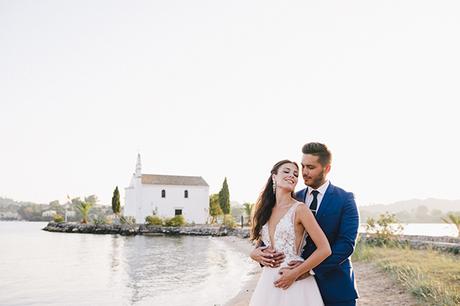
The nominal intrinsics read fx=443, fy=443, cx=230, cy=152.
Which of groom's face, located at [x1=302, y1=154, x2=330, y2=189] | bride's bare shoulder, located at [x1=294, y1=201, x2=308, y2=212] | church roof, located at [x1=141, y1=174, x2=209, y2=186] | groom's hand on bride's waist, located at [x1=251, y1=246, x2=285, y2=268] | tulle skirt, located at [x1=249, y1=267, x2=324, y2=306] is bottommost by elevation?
tulle skirt, located at [x1=249, y1=267, x2=324, y2=306]

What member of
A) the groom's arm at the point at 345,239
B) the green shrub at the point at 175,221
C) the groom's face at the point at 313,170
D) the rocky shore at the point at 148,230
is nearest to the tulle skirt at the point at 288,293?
the groom's arm at the point at 345,239

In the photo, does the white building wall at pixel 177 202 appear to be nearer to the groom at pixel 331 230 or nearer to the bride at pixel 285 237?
the bride at pixel 285 237

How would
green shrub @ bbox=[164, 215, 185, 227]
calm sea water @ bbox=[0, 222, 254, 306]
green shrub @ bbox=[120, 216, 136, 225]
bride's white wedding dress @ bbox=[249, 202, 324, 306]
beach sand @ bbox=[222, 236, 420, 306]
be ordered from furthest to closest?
green shrub @ bbox=[120, 216, 136, 225], green shrub @ bbox=[164, 215, 185, 227], calm sea water @ bbox=[0, 222, 254, 306], beach sand @ bbox=[222, 236, 420, 306], bride's white wedding dress @ bbox=[249, 202, 324, 306]

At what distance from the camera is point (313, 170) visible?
3.22m

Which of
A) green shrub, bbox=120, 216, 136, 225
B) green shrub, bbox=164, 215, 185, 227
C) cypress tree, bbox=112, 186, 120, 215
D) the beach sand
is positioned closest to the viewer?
the beach sand

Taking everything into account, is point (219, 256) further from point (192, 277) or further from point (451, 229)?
point (451, 229)

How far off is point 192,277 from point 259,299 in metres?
13.4

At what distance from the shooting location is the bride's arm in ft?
9.79

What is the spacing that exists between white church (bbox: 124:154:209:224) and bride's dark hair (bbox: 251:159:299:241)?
168ft

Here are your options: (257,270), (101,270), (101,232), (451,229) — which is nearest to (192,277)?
(257,270)

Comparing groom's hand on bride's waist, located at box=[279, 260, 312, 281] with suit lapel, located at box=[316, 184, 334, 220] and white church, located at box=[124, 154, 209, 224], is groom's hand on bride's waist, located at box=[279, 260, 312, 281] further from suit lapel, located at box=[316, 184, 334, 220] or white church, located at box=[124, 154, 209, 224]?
white church, located at box=[124, 154, 209, 224]

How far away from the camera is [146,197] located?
5388 centimetres

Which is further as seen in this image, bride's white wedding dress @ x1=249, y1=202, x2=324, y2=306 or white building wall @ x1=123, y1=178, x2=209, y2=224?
white building wall @ x1=123, y1=178, x2=209, y2=224

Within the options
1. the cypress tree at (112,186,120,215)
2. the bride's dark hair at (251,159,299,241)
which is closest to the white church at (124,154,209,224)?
the cypress tree at (112,186,120,215)
